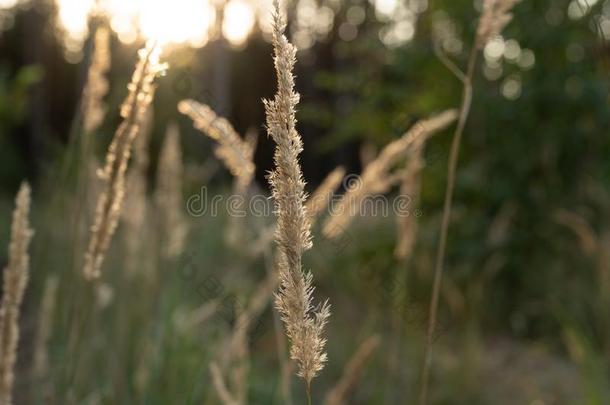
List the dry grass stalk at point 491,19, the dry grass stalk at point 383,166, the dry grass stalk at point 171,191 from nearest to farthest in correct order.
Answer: the dry grass stalk at point 491,19 → the dry grass stalk at point 383,166 → the dry grass stalk at point 171,191

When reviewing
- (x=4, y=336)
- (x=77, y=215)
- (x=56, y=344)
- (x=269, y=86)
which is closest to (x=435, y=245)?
(x=56, y=344)

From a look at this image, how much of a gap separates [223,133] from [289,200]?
803mm

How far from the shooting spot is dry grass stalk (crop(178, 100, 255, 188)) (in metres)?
1.59

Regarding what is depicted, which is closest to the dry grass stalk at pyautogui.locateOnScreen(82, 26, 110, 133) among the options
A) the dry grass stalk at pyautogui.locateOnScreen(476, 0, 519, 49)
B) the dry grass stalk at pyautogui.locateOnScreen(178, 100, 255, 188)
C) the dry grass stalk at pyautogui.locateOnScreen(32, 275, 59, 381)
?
the dry grass stalk at pyautogui.locateOnScreen(178, 100, 255, 188)

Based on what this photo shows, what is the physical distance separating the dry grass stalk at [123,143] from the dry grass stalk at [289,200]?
0.31 meters

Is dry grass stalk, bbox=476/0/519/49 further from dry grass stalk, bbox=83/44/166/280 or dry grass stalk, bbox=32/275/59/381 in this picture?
dry grass stalk, bbox=32/275/59/381

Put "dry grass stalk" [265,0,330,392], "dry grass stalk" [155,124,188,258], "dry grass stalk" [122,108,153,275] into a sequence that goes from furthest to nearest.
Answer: "dry grass stalk" [122,108,153,275] → "dry grass stalk" [155,124,188,258] → "dry grass stalk" [265,0,330,392]

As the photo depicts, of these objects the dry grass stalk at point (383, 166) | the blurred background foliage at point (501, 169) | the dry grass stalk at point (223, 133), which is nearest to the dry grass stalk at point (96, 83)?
the dry grass stalk at point (223, 133)

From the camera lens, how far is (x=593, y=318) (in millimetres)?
5367

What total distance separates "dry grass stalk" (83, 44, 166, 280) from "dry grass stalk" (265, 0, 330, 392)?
12.1 inches

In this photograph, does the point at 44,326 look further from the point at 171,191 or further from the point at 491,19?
the point at 491,19

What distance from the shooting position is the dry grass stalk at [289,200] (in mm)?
815

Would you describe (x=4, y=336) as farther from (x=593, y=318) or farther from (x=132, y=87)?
(x=593, y=318)

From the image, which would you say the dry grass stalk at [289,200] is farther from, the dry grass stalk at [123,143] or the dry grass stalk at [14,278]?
the dry grass stalk at [14,278]
